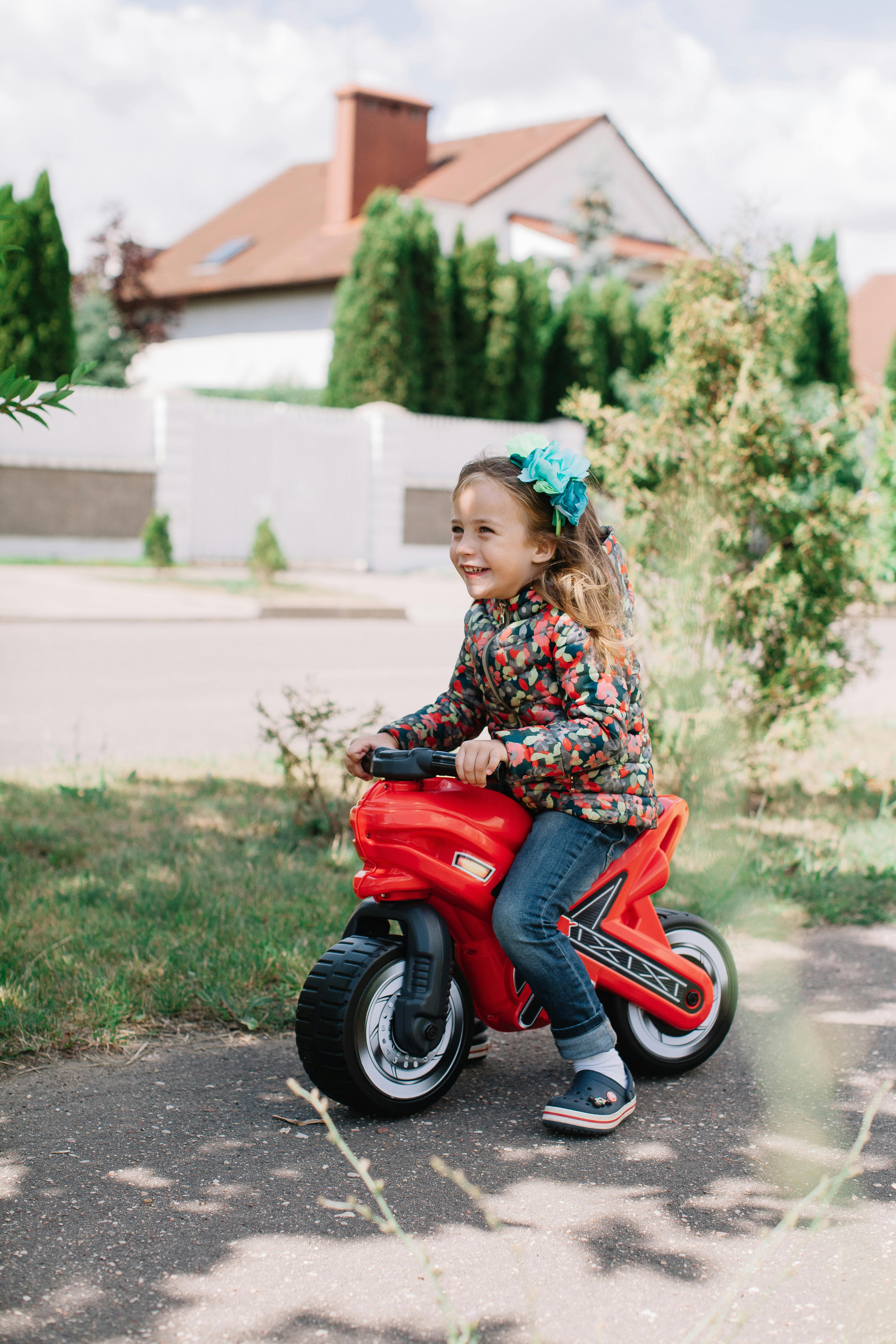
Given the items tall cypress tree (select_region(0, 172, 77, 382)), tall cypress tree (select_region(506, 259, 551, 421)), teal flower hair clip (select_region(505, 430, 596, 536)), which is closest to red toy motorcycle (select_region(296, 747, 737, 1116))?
teal flower hair clip (select_region(505, 430, 596, 536))

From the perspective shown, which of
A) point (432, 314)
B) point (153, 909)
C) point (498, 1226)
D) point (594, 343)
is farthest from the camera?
Answer: point (594, 343)

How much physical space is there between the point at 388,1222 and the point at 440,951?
23.4 inches

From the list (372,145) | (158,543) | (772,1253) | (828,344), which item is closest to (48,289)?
(158,543)

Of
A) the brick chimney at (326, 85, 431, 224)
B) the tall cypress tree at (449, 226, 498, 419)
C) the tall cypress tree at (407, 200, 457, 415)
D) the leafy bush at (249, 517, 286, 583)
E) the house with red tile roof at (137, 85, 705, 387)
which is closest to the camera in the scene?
the leafy bush at (249, 517, 286, 583)

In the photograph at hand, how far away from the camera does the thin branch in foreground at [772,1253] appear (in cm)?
182

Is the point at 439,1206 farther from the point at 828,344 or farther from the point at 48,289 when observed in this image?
the point at 828,344

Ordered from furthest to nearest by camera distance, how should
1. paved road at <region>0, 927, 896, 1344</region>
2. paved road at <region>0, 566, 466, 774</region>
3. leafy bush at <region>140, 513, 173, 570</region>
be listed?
leafy bush at <region>140, 513, 173, 570</region> → paved road at <region>0, 566, 466, 774</region> → paved road at <region>0, 927, 896, 1344</region>

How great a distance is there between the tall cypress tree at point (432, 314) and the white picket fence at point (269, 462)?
1972mm

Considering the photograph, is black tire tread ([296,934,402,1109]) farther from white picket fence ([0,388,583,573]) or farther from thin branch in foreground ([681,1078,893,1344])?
white picket fence ([0,388,583,573])

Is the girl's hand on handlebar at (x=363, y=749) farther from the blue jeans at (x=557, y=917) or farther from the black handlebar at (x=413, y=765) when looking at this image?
the blue jeans at (x=557, y=917)

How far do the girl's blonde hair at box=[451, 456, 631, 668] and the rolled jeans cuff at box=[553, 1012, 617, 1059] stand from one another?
835mm

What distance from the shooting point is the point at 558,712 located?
306 cm

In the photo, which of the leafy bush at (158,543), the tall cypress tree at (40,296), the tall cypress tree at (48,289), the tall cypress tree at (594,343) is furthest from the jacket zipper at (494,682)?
the tall cypress tree at (594,343)

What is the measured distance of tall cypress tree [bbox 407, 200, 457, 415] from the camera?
82.8ft
